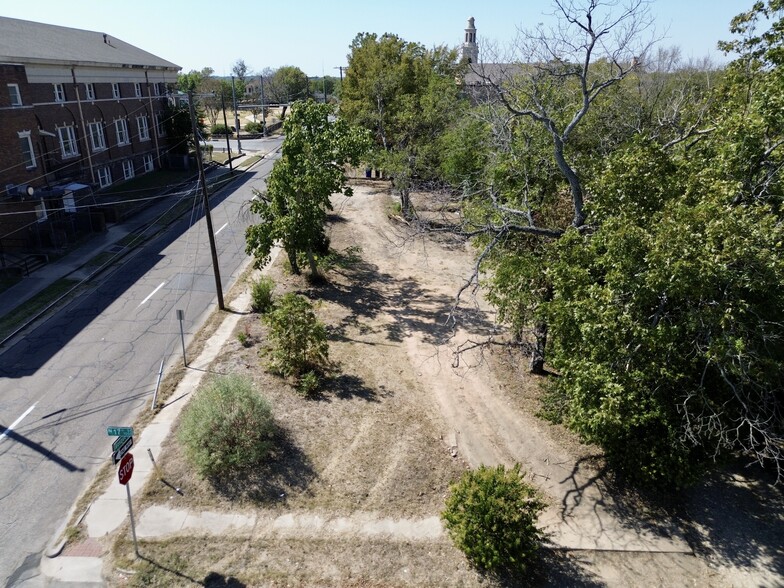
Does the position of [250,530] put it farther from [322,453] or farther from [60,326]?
[60,326]

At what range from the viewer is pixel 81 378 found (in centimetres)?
1691

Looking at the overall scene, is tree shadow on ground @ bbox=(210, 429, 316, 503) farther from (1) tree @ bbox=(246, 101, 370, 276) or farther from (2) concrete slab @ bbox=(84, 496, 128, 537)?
(1) tree @ bbox=(246, 101, 370, 276)

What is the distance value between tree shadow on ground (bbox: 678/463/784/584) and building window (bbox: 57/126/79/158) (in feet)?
122

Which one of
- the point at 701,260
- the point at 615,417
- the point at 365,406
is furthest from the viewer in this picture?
the point at 365,406

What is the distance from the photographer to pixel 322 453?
45.0ft

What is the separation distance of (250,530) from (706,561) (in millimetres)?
9455

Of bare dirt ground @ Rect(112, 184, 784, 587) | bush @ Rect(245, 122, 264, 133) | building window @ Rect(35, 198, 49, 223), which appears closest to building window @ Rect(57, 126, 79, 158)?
building window @ Rect(35, 198, 49, 223)

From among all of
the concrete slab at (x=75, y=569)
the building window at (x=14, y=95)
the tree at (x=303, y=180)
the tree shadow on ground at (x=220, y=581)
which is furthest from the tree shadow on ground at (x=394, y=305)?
the building window at (x=14, y=95)

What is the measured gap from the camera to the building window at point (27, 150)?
94.0 ft

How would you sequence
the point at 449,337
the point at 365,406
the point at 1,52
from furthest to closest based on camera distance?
1. the point at 1,52
2. the point at 449,337
3. the point at 365,406

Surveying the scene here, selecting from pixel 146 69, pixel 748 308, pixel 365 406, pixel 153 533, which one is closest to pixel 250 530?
pixel 153 533

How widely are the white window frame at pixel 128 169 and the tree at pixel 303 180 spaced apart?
78.1ft

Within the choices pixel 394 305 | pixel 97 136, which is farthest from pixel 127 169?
pixel 394 305

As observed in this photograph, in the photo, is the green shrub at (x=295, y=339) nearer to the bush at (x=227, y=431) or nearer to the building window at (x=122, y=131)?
the bush at (x=227, y=431)
